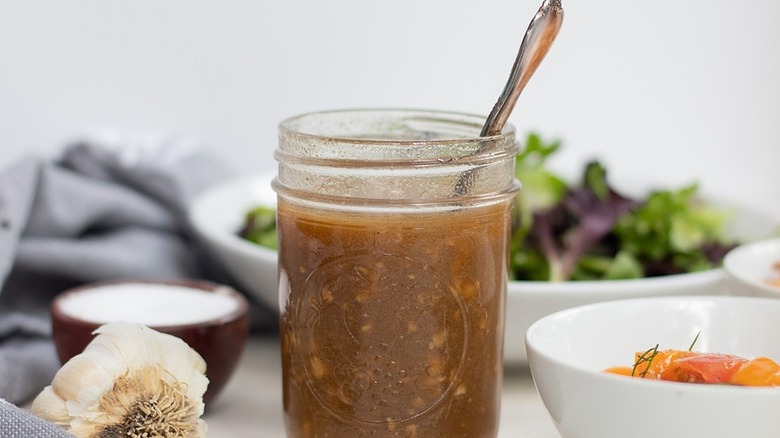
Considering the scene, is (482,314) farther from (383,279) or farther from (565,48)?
(565,48)

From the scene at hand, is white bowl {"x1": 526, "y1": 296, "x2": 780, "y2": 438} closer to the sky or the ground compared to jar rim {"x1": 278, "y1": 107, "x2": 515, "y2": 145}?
closer to the ground

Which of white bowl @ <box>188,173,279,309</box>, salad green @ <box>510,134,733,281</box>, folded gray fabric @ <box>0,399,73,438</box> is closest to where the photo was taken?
folded gray fabric @ <box>0,399,73,438</box>

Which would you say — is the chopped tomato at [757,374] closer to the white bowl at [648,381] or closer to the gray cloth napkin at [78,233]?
the white bowl at [648,381]

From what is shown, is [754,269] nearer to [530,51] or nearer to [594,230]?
[594,230]

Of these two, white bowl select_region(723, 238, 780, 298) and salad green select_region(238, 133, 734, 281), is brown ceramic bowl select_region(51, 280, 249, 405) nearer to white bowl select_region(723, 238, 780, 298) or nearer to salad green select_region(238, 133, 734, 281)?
salad green select_region(238, 133, 734, 281)

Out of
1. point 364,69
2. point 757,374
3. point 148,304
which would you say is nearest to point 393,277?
point 757,374

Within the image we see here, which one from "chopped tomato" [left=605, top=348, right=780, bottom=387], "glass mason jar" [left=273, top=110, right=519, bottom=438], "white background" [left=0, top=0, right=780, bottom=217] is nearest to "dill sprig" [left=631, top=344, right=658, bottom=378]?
"chopped tomato" [left=605, top=348, right=780, bottom=387]

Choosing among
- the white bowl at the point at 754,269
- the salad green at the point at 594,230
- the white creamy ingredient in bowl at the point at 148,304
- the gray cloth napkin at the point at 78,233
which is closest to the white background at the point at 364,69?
the gray cloth napkin at the point at 78,233
